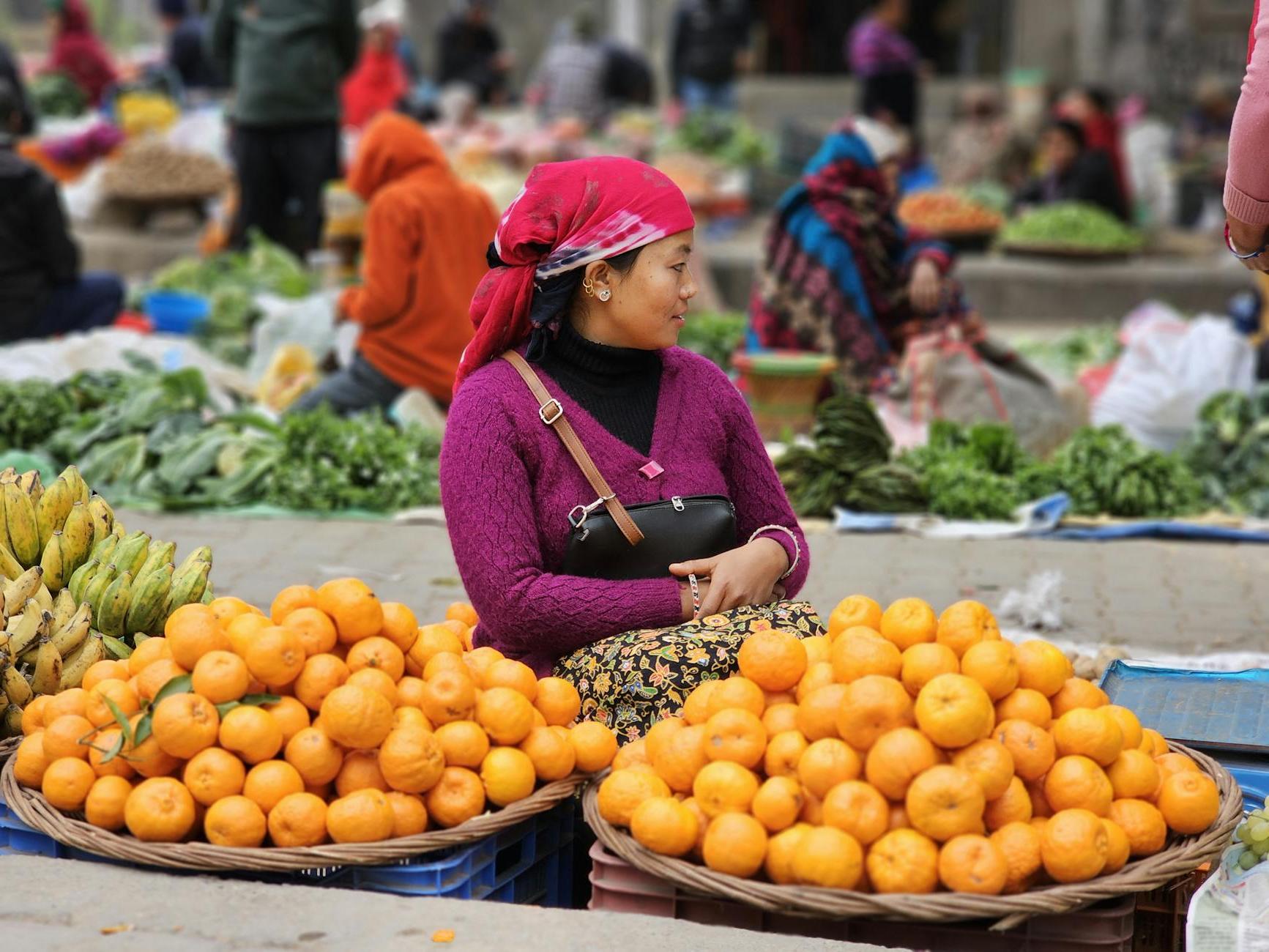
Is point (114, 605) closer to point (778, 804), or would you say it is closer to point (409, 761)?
point (409, 761)

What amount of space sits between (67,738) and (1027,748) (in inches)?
64.7

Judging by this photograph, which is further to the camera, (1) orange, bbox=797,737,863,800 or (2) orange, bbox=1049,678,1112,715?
(2) orange, bbox=1049,678,1112,715

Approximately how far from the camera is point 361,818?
8.51 ft

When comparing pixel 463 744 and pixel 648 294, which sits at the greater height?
pixel 648 294

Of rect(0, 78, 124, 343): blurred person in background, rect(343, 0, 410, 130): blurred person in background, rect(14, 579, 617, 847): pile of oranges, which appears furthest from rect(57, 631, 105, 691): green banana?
rect(343, 0, 410, 130): blurred person in background

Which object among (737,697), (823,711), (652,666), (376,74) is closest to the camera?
(823,711)

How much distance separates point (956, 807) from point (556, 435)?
1.18 metres

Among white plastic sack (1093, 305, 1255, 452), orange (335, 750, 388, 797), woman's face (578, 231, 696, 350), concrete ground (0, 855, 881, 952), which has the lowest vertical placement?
white plastic sack (1093, 305, 1255, 452)

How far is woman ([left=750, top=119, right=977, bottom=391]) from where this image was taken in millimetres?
7289

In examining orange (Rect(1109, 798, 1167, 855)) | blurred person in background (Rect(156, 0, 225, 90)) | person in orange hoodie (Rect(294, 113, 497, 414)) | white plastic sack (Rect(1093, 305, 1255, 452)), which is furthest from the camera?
blurred person in background (Rect(156, 0, 225, 90))

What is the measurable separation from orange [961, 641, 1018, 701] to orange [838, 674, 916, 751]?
0.15 m

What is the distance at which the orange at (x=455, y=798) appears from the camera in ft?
8.79

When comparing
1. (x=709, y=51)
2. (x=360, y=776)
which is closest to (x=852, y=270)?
(x=360, y=776)

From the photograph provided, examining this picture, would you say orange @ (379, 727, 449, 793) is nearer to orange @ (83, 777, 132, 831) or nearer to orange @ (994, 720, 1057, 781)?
orange @ (83, 777, 132, 831)
